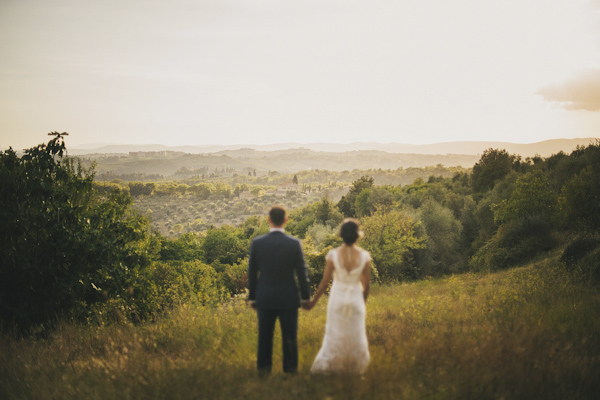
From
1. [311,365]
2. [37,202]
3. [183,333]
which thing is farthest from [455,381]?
[37,202]

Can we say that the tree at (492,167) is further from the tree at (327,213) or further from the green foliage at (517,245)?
the green foliage at (517,245)

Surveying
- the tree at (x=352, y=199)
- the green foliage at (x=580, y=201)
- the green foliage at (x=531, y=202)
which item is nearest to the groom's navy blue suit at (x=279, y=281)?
the green foliage at (x=580, y=201)

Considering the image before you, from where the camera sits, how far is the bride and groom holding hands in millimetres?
4262

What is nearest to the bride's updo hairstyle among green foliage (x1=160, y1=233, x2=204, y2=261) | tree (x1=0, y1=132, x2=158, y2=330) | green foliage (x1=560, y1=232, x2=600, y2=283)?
tree (x1=0, y1=132, x2=158, y2=330)

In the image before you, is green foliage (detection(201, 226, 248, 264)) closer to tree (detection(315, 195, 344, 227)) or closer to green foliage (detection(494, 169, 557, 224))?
tree (detection(315, 195, 344, 227))

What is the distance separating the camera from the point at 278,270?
4.26 m

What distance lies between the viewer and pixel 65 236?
382 inches

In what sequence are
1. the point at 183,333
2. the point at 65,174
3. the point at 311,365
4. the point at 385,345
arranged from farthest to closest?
1. the point at 65,174
2. the point at 183,333
3. the point at 385,345
4. the point at 311,365

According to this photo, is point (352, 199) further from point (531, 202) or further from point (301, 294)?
point (301, 294)

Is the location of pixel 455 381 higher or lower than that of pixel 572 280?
higher

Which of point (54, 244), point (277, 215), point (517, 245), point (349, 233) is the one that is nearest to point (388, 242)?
point (517, 245)

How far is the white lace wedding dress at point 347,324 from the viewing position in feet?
14.2

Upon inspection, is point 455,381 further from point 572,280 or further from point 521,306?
point 572,280

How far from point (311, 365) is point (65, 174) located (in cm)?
965
